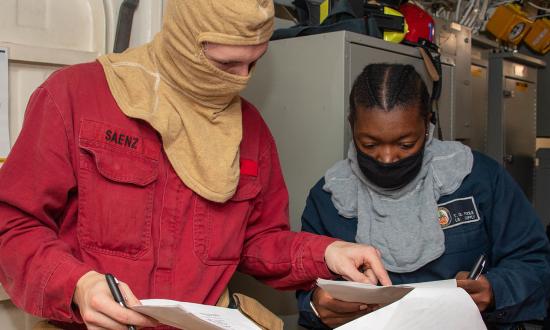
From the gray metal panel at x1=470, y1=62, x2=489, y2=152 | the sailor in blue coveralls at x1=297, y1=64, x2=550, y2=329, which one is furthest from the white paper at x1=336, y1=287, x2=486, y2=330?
the gray metal panel at x1=470, y1=62, x2=489, y2=152

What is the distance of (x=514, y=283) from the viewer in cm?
139

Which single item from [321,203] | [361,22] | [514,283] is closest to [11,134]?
[321,203]

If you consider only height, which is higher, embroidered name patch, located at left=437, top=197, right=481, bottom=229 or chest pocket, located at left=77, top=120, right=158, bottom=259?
chest pocket, located at left=77, top=120, right=158, bottom=259

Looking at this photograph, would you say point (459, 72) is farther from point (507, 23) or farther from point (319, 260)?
point (507, 23)

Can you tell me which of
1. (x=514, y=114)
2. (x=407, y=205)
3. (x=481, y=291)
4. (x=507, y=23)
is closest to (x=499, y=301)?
(x=481, y=291)

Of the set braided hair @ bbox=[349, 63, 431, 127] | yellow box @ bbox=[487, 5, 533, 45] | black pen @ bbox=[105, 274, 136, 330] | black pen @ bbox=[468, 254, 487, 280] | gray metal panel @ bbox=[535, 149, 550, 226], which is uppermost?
yellow box @ bbox=[487, 5, 533, 45]

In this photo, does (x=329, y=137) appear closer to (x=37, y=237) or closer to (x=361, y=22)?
(x=361, y=22)

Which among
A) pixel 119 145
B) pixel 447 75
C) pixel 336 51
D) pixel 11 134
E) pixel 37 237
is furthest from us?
pixel 447 75

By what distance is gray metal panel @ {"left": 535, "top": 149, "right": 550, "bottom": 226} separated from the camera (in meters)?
3.93

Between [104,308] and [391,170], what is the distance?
2.73 ft

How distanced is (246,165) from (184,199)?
21 centimetres

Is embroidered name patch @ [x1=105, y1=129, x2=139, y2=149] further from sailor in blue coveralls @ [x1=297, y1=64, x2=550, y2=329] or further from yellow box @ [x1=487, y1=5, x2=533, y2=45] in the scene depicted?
yellow box @ [x1=487, y1=5, x2=533, y2=45]

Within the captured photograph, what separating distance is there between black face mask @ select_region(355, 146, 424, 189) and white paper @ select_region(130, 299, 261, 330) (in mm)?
663

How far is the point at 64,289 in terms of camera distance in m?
0.94
